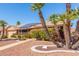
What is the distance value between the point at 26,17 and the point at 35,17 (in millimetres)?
225

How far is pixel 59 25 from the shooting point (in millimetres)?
7449

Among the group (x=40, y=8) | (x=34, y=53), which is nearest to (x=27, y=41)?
(x=34, y=53)

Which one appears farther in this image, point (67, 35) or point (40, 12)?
point (67, 35)

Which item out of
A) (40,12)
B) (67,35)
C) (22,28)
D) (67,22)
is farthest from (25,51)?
(67,22)

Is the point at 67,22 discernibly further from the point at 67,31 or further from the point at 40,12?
the point at 40,12

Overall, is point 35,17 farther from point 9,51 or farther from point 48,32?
point 9,51

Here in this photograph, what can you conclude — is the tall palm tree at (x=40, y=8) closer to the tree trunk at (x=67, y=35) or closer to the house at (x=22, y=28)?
the house at (x=22, y=28)

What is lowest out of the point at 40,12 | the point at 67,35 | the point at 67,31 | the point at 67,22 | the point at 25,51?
the point at 25,51

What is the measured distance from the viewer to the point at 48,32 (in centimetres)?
747

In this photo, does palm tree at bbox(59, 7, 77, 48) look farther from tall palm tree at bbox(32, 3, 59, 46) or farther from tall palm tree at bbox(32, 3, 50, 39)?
tall palm tree at bbox(32, 3, 50, 39)

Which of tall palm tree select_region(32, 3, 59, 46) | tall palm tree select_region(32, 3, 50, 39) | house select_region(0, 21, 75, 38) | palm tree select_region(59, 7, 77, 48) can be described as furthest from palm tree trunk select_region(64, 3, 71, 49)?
tall palm tree select_region(32, 3, 50, 39)

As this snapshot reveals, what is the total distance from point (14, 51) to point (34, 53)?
498mm

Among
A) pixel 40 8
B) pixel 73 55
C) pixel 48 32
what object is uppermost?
pixel 40 8

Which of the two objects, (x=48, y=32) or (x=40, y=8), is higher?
(x=40, y=8)
